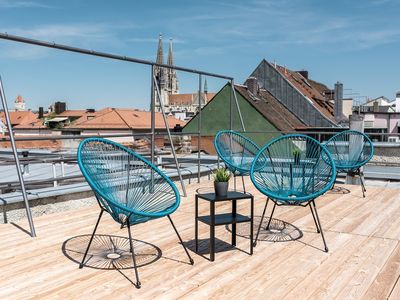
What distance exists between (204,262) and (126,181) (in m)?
0.88

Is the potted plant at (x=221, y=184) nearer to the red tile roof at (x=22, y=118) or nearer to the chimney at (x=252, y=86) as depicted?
the chimney at (x=252, y=86)

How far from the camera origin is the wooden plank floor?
2.14m

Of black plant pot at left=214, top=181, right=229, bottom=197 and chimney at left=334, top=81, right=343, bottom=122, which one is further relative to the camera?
chimney at left=334, top=81, right=343, bottom=122

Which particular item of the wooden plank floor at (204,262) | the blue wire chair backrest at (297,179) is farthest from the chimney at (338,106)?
the blue wire chair backrest at (297,179)

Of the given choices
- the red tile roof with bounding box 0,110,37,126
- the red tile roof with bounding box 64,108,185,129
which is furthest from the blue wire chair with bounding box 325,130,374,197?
the red tile roof with bounding box 0,110,37,126

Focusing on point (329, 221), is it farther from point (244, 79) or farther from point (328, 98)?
point (328, 98)

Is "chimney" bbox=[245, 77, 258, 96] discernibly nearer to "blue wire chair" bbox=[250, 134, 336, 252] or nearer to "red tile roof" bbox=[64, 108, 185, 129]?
"red tile roof" bbox=[64, 108, 185, 129]

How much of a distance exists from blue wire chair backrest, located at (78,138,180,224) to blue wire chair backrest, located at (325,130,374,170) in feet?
10.3

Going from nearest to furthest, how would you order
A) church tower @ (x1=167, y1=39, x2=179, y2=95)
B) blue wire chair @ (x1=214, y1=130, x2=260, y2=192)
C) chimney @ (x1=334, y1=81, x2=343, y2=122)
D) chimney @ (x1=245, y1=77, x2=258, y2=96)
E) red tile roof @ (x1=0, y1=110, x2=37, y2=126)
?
blue wire chair @ (x1=214, y1=130, x2=260, y2=192) < chimney @ (x1=245, y1=77, x2=258, y2=96) < chimney @ (x1=334, y1=81, x2=343, y2=122) < red tile roof @ (x1=0, y1=110, x2=37, y2=126) < church tower @ (x1=167, y1=39, x2=179, y2=95)

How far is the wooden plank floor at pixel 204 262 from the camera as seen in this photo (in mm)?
2145

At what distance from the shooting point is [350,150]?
5770 millimetres

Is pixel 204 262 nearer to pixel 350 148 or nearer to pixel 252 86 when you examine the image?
pixel 350 148

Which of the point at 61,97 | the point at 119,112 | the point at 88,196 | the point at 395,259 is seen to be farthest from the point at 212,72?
Answer: the point at 61,97

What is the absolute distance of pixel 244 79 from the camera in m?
26.5
